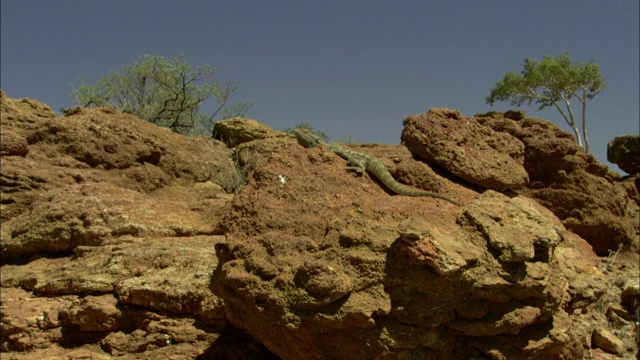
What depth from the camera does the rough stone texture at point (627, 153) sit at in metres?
12.0

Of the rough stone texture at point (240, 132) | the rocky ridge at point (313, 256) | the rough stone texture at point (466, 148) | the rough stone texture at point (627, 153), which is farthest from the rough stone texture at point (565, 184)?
the rough stone texture at point (240, 132)

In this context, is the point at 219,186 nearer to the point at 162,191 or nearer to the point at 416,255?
the point at 162,191

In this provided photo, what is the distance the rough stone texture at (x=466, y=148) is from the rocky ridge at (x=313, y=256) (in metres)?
0.02

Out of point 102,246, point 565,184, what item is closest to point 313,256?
point 102,246

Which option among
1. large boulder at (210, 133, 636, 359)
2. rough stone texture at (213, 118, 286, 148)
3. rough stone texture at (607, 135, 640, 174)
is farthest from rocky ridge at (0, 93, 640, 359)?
rough stone texture at (607, 135, 640, 174)

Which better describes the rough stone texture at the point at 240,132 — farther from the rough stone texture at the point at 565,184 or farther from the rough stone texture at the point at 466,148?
the rough stone texture at the point at 466,148

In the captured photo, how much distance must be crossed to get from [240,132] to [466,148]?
25.5ft

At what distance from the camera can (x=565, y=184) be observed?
6738 millimetres

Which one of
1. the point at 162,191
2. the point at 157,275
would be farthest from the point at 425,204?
the point at 162,191

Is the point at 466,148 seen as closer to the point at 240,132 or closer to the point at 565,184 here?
the point at 565,184

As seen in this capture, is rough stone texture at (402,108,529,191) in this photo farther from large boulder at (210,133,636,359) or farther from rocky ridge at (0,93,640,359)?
large boulder at (210,133,636,359)

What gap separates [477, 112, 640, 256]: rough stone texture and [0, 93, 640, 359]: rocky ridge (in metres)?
0.02

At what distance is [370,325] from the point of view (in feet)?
9.69

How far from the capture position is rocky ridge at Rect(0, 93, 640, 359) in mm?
3035
